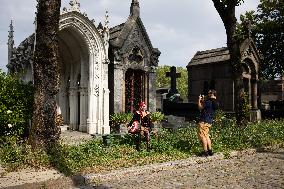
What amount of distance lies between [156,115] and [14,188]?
11829mm

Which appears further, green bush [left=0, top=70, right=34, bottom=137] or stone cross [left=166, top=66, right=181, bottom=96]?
stone cross [left=166, top=66, right=181, bottom=96]

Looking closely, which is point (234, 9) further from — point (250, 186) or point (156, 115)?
point (250, 186)

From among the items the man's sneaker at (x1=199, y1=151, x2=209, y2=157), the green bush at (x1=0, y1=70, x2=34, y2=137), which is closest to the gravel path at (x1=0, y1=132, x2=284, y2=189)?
the man's sneaker at (x1=199, y1=151, x2=209, y2=157)

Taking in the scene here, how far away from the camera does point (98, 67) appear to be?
1723 centimetres

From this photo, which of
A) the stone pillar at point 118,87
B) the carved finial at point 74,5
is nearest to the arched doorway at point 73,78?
the carved finial at point 74,5

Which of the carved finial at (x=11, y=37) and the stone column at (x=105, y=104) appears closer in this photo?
the stone column at (x=105, y=104)

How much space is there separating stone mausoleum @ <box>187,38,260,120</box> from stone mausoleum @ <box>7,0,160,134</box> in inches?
296

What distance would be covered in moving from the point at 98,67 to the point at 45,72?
849 centimetres

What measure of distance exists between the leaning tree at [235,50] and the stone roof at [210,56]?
11144 millimetres

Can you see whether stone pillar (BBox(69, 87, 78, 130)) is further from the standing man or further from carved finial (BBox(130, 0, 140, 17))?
the standing man

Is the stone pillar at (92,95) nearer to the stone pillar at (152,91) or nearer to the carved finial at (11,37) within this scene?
the stone pillar at (152,91)

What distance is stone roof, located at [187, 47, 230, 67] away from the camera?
25789mm

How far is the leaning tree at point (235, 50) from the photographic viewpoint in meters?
13.9

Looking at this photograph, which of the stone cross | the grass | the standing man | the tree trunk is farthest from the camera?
the stone cross
